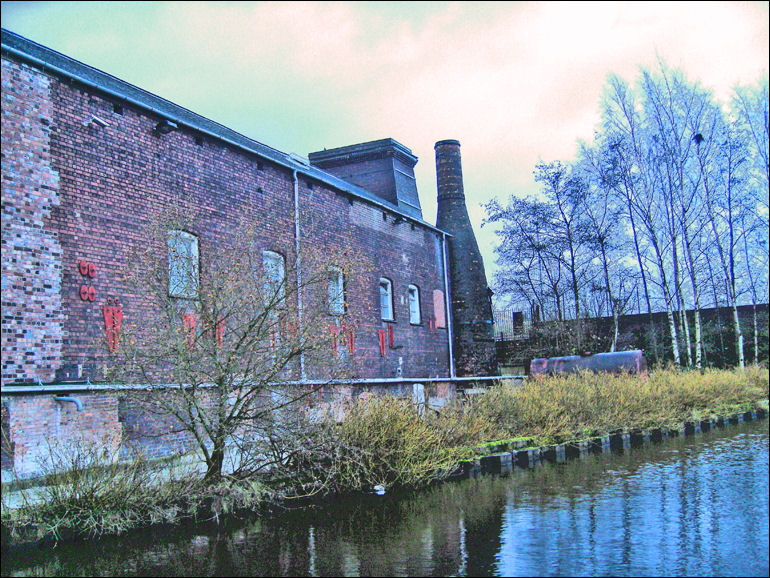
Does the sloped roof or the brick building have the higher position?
the sloped roof

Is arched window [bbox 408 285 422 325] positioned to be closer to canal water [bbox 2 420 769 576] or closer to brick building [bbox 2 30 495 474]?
brick building [bbox 2 30 495 474]

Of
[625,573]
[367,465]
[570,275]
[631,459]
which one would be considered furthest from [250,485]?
[570,275]

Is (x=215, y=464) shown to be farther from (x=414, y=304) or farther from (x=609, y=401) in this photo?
(x=414, y=304)

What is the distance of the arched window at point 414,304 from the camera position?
19609mm

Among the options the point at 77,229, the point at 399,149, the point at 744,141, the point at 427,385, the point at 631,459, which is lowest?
the point at 631,459

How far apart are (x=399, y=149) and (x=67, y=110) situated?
15066mm

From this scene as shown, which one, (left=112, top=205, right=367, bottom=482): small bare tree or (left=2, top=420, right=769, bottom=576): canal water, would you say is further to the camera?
(left=112, top=205, right=367, bottom=482): small bare tree

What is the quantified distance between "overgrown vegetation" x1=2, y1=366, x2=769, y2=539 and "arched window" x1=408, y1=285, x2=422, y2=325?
6.89m

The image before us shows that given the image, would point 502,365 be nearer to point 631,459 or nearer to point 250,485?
point 631,459

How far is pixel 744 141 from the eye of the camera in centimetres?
1888

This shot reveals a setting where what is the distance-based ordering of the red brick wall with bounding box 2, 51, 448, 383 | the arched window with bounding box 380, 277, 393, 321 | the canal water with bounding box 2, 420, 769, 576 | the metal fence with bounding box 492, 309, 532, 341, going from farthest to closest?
the metal fence with bounding box 492, 309, 532, 341
the arched window with bounding box 380, 277, 393, 321
the red brick wall with bounding box 2, 51, 448, 383
the canal water with bounding box 2, 420, 769, 576

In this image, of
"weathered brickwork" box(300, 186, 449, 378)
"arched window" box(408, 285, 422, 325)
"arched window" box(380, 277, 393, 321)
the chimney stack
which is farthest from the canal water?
the chimney stack

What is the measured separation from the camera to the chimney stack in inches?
832

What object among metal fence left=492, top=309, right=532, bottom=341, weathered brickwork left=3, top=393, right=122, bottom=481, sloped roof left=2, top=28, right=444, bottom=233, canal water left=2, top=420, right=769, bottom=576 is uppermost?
sloped roof left=2, top=28, right=444, bottom=233
